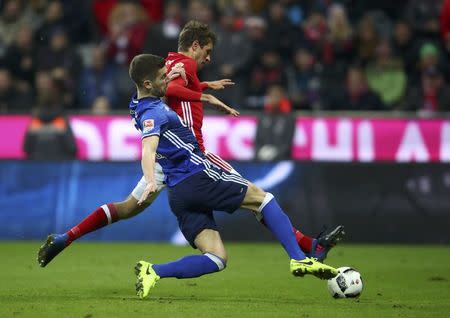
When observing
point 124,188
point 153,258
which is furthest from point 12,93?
point 153,258

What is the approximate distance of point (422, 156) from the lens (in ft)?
49.3

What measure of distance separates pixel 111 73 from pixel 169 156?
884 centimetres

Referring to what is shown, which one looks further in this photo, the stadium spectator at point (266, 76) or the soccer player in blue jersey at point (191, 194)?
the stadium spectator at point (266, 76)

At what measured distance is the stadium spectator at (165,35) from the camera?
1570 centimetres

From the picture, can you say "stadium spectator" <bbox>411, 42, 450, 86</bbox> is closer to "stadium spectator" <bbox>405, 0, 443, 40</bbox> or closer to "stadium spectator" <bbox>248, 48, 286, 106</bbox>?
"stadium spectator" <bbox>405, 0, 443, 40</bbox>

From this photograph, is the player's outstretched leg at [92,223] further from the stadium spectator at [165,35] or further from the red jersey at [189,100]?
the stadium spectator at [165,35]

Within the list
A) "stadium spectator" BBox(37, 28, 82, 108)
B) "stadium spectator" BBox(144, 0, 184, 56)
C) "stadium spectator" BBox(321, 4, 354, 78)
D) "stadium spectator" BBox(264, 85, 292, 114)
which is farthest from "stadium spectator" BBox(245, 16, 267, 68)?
"stadium spectator" BBox(37, 28, 82, 108)

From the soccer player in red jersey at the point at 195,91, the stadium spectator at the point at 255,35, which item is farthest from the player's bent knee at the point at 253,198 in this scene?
the stadium spectator at the point at 255,35

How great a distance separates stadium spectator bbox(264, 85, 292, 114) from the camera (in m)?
15.1

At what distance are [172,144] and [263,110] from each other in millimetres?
8202

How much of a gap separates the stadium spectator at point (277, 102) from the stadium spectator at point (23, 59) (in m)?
3.71

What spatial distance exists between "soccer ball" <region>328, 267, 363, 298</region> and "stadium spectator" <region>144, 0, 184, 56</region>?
325 inches

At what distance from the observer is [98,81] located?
1631cm

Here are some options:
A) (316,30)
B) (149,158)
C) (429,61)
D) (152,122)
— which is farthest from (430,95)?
(149,158)
